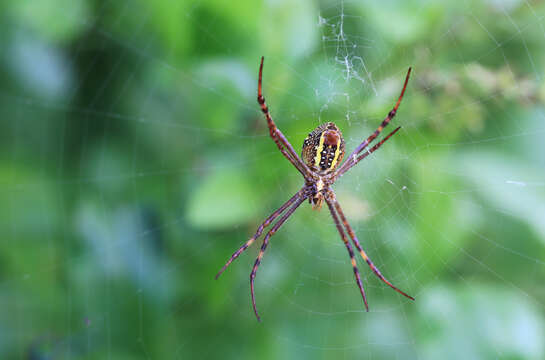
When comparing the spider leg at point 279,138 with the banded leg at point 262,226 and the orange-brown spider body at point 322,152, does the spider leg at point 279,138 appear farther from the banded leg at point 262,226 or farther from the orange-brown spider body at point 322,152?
the banded leg at point 262,226

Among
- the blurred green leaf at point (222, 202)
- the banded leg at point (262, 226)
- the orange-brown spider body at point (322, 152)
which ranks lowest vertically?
the banded leg at point (262, 226)

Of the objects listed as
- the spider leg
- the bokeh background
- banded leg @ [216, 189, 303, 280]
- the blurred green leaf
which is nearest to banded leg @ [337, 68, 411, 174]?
the bokeh background

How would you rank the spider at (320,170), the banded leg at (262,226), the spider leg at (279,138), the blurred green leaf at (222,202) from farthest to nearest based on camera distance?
the banded leg at (262,226) → the spider at (320,170) → the spider leg at (279,138) → the blurred green leaf at (222,202)

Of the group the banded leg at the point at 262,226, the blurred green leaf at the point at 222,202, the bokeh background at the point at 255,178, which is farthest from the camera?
the banded leg at the point at 262,226

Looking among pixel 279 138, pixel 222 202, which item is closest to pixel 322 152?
pixel 279 138

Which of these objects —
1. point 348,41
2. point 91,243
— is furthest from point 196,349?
point 348,41

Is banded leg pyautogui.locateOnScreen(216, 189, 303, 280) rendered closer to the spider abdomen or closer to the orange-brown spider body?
the orange-brown spider body

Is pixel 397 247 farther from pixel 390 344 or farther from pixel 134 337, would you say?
pixel 134 337

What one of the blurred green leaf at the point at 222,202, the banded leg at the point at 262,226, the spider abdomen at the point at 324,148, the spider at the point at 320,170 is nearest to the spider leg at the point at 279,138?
the spider at the point at 320,170

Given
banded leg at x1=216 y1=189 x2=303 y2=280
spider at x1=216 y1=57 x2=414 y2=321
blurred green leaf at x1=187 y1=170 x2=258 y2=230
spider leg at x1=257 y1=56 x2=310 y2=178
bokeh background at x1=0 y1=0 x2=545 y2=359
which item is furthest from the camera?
banded leg at x1=216 y1=189 x2=303 y2=280
